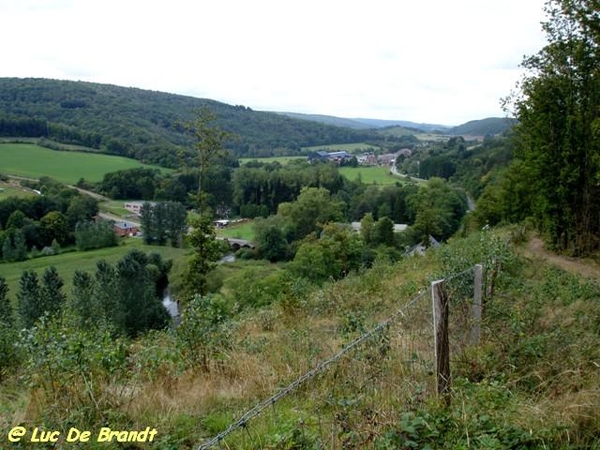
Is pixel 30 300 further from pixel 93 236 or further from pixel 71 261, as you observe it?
pixel 93 236

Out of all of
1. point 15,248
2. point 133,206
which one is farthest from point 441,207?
point 15,248

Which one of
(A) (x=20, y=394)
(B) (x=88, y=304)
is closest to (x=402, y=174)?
(B) (x=88, y=304)

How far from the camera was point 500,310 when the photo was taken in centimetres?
509

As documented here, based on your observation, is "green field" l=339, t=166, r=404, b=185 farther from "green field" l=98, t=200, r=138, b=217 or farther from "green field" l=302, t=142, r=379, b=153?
"green field" l=302, t=142, r=379, b=153

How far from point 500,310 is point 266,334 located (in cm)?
322

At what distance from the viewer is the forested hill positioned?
9006 centimetres

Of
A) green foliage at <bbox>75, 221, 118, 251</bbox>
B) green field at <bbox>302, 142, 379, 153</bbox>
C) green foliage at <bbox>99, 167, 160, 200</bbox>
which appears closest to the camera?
green foliage at <bbox>75, 221, 118, 251</bbox>

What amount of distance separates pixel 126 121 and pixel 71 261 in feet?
225

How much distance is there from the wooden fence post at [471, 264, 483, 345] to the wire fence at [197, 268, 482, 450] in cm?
6

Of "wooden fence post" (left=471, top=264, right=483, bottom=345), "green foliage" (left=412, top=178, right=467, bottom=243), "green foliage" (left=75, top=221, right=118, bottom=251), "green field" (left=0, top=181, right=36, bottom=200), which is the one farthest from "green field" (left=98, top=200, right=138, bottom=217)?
"wooden fence post" (left=471, top=264, right=483, bottom=345)

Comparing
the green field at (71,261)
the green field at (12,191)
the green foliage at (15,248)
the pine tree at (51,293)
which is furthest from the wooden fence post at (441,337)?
the green field at (12,191)

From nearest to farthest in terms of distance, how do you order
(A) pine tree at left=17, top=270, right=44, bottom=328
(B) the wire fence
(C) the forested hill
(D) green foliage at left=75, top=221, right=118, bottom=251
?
(B) the wire fence, (A) pine tree at left=17, top=270, right=44, bottom=328, (D) green foliage at left=75, top=221, right=118, bottom=251, (C) the forested hill

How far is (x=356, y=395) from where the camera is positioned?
3.79m

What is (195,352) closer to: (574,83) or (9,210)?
(574,83)
